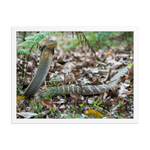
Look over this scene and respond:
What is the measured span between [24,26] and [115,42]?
4.82m

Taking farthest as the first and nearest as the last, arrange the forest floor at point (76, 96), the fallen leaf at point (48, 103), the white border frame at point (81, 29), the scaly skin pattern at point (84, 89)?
the scaly skin pattern at point (84, 89) → the fallen leaf at point (48, 103) → the forest floor at point (76, 96) → the white border frame at point (81, 29)

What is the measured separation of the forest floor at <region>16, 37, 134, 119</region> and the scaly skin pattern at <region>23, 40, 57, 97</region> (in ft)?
0.45

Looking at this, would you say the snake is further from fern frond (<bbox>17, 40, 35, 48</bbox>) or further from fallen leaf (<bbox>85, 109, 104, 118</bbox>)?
fallen leaf (<bbox>85, 109, 104, 118</bbox>)

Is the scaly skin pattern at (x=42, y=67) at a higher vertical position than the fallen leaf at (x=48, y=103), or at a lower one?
higher

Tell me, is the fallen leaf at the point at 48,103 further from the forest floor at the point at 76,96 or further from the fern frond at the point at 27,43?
the fern frond at the point at 27,43

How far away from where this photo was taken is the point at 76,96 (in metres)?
4.19

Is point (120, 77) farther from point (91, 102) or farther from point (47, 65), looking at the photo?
point (47, 65)

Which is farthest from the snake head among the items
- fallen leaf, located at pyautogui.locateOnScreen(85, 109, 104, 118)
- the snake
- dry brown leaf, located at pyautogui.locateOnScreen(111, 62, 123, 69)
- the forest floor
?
dry brown leaf, located at pyautogui.locateOnScreen(111, 62, 123, 69)

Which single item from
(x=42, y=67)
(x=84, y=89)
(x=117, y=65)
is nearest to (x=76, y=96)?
(x=84, y=89)

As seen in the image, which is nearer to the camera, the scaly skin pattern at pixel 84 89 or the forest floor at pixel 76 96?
the forest floor at pixel 76 96

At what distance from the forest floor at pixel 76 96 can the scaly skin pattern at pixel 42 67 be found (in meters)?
0.14

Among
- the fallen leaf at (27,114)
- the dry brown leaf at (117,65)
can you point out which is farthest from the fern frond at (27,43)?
the dry brown leaf at (117,65)

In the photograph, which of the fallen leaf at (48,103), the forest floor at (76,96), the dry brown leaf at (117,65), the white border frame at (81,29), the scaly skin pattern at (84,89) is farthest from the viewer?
the dry brown leaf at (117,65)

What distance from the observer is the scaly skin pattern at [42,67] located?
368 centimetres
